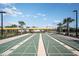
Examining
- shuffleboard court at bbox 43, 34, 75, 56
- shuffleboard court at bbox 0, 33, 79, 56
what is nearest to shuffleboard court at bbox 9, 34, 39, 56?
shuffleboard court at bbox 0, 33, 79, 56

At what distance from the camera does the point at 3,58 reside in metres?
11.3

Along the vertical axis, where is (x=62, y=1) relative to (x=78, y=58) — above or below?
above

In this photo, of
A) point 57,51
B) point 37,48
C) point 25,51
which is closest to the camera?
point 57,51

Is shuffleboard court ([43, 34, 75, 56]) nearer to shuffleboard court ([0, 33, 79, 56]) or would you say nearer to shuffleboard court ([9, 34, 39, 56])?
shuffleboard court ([0, 33, 79, 56])

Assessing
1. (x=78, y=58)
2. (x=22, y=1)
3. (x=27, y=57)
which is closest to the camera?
(x=78, y=58)

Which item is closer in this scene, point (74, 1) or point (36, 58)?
point (36, 58)

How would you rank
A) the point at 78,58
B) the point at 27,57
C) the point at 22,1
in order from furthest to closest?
the point at 22,1, the point at 27,57, the point at 78,58

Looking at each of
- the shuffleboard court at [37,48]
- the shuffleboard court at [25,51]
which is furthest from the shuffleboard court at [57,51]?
the shuffleboard court at [25,51]

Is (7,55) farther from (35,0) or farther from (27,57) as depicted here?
(35,0)

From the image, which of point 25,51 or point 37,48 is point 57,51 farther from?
point 25,51

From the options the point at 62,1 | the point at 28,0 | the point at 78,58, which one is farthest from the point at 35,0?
the point at 78,58

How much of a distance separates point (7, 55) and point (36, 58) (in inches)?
72.7

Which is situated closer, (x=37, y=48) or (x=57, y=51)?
(x=57, y=51)

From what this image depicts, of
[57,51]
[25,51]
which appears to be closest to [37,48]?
[25,51]
